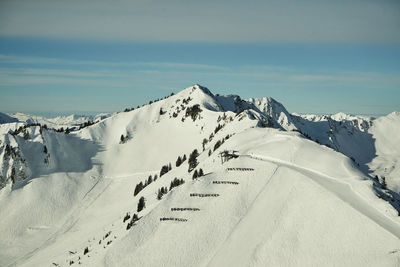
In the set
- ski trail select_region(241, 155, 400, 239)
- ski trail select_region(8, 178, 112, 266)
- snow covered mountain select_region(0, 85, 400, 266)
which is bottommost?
ski trail select_region(8, 178, 112, 266)

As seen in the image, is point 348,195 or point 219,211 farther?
point 219,211

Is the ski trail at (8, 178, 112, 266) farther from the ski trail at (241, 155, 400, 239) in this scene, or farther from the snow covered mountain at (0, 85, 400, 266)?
the ski trail at (241, 155, 400, 239)

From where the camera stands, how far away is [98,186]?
14212cm

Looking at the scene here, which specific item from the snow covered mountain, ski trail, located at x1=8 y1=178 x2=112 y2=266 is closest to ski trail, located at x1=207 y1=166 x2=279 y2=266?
the snow covered mountain

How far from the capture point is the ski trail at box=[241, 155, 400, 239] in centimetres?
5090

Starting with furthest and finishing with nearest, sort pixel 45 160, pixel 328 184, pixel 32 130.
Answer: pixel 32 130, pixel 45 160, pixel 328 184

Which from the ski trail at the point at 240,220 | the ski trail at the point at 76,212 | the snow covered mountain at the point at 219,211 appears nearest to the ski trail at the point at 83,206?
the ski trail at the point at 76,212

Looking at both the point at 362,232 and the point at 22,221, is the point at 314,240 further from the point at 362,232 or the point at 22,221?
the point at 22,221

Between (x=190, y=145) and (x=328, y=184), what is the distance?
9662cm

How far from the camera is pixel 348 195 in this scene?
203ft

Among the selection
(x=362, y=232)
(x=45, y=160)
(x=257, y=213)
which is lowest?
(x=45, y=160)

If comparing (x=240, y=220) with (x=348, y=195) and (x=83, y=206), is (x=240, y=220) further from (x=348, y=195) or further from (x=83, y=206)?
(x=83, y=206)

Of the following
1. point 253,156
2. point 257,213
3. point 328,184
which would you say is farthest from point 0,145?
point 328,184

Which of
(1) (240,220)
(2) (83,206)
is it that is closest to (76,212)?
(2) (83,206)
